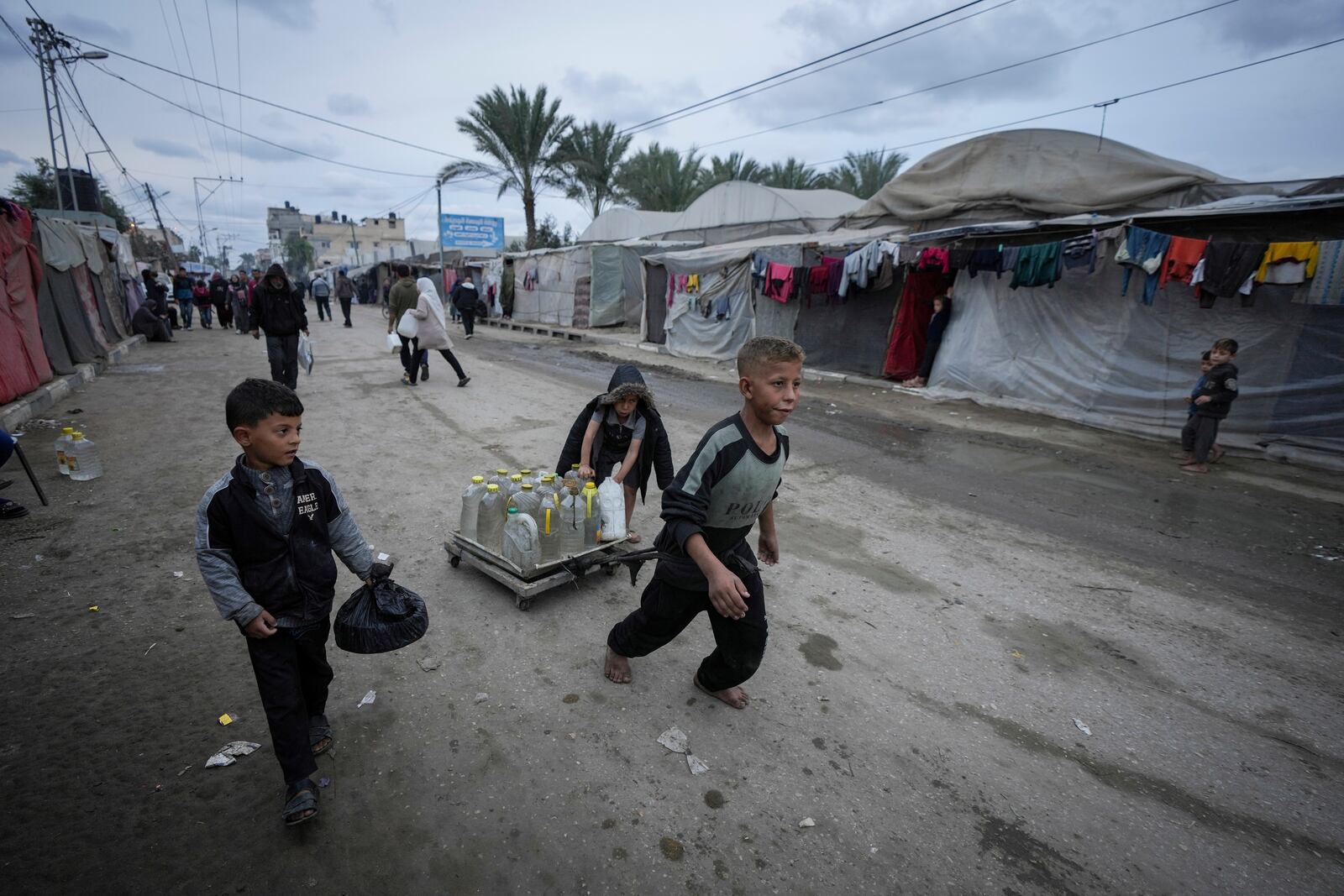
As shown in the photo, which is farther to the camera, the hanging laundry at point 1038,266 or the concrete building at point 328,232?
the concrete building at point 328,232

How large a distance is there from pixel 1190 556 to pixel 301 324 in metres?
9.59

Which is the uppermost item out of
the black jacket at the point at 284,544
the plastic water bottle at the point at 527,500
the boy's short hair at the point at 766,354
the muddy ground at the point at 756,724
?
the boy's short hair at the point at 766,354

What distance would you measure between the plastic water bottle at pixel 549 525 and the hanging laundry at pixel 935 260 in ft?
29.3

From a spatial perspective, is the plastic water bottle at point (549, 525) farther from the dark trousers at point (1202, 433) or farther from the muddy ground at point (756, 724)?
the dark trousers at point (1202, 433)

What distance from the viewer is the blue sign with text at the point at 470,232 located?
31516 millimetres

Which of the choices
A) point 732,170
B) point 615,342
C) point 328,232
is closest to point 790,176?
point 732,170

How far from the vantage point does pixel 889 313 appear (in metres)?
11.6

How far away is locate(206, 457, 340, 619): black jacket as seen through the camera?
1.89 meters

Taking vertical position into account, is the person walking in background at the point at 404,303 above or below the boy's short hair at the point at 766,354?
below

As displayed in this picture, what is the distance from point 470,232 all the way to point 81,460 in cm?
3053

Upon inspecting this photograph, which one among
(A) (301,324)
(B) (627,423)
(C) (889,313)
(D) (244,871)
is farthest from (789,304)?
(D) (244,871)

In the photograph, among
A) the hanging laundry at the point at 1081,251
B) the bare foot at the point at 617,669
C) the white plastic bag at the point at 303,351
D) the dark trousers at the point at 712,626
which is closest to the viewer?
the dark trousers at the point at 712,626

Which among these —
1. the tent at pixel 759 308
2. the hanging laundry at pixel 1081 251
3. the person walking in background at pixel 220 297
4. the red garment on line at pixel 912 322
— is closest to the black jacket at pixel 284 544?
the hanging laundry at pixel 1081 251

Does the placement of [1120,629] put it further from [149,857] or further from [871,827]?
[149,857]
